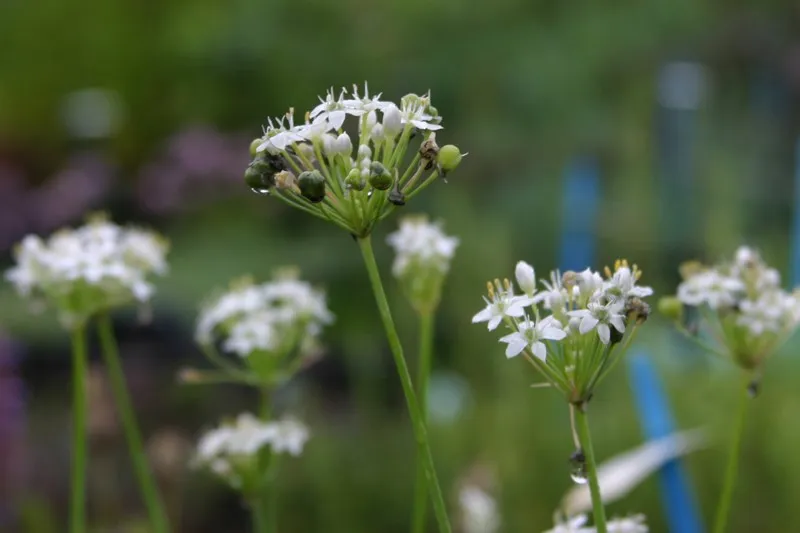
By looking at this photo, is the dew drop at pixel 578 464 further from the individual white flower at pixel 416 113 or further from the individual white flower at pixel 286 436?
the individual white flower at pixel 286 436

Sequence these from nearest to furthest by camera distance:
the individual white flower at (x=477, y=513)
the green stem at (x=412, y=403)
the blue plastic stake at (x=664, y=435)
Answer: the green stem at (x=412, y=403), the blue plastic stake at (x=664, y=435), the individual white flower at (x=477, y=513)

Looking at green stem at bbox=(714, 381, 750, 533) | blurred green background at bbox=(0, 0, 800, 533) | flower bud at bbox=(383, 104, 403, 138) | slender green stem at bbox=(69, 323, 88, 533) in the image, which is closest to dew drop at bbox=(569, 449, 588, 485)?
green stem at bbox=(714, 381, 750, 533)

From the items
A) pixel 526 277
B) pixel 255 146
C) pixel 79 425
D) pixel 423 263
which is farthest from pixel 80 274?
pixel 526 277

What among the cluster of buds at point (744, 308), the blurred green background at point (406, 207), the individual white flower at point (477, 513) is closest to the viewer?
the cluster of buds at point (744, 308)

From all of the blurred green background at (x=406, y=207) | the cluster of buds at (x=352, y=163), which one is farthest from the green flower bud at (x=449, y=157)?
the blurred green background at (x=406, y=207)

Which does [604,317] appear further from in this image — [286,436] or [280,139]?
[286,436]

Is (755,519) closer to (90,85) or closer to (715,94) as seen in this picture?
(715,94)

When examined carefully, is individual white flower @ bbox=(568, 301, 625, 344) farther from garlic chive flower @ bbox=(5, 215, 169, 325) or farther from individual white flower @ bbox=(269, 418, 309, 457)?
garlic chive flower @ bbox=(5, 215, 169, 325)
